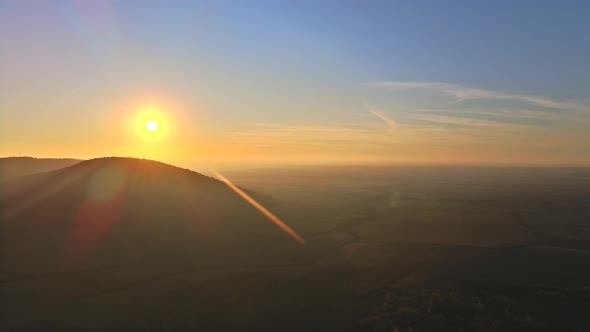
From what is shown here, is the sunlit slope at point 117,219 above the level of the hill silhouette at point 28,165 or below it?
below

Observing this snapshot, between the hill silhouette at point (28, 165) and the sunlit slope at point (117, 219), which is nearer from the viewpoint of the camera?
the sunlit slope at point (117, 219)

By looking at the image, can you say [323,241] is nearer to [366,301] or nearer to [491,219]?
[366,301]

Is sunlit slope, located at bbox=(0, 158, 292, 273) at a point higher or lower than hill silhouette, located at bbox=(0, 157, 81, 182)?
lower

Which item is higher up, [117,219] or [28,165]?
[28,165]

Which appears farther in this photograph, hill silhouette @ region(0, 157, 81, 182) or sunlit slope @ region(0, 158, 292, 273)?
hill silhouette @ region(0, 157, 81, 182)
